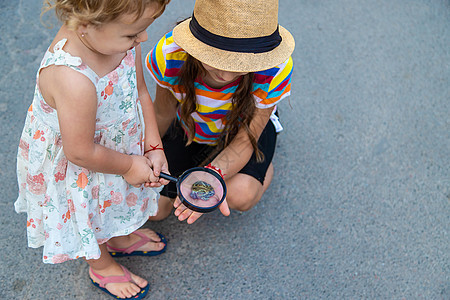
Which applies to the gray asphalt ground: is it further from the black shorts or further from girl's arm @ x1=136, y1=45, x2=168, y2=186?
girl's arm @ x1=136, y1=45, x2=168, y2=186

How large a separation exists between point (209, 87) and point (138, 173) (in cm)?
41

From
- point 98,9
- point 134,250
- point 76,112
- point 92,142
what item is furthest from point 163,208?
point 98,9

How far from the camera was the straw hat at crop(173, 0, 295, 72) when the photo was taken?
114cm

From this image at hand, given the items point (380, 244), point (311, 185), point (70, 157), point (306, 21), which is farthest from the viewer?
point (306, 21)

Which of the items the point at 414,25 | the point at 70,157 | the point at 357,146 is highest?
the point at 70,157

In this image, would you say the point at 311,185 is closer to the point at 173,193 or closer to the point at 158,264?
the point at 173,193

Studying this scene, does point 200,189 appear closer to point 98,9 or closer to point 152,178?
point 152,178

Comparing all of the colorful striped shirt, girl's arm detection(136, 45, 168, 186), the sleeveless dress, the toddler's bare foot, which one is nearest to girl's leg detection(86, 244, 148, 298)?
the toddler's bare foot

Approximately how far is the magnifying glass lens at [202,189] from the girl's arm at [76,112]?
0.83 feet

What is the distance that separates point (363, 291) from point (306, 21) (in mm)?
1668

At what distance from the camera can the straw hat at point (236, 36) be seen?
1144 millimetres

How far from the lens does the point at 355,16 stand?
9.02 ft

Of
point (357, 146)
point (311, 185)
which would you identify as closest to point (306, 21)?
point (357, 146)

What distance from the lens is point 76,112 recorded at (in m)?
1.04
